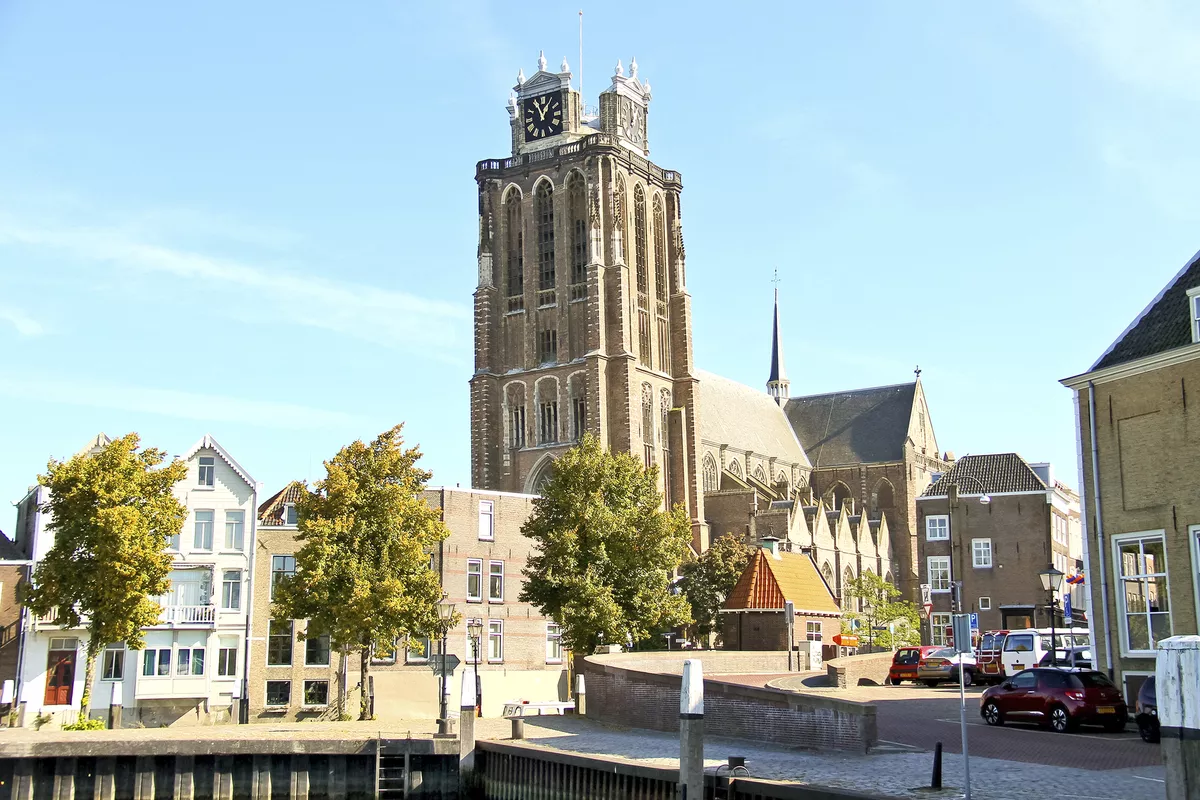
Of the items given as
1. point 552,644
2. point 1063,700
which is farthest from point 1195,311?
point 552,644

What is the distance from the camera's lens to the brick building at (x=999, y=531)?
218 feet

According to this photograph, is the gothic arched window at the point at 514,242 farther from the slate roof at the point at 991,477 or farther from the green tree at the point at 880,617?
the slate roof at the point at 991,477

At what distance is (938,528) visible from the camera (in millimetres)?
72938

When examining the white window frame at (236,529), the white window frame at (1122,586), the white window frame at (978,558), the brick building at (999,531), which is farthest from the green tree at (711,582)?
Answer: the white window frame at (1122,586)

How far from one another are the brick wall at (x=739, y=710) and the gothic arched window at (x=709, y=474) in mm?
58627

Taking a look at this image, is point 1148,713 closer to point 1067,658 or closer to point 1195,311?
point 1195,311

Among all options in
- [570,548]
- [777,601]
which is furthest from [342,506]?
[777,601]

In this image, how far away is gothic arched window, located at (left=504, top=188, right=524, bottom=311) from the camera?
9169 cm

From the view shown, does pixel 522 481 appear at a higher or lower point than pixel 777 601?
higher

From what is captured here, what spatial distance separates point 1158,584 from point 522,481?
6057 cm

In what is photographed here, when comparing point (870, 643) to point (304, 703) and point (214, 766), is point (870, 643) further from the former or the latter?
point (214, 766)

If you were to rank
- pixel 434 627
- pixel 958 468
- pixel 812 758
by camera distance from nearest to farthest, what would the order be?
pixel 812 758, pixel 434 627, pixel 958 468

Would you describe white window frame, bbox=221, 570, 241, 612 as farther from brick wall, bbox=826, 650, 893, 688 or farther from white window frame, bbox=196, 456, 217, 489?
brick wall, bbox=826, 650, 893, 688

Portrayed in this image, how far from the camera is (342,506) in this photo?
39.2 meters
